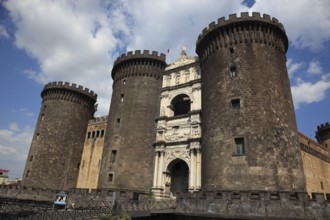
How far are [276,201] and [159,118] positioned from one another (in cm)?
1531

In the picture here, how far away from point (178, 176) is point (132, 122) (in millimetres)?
7526

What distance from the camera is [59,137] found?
114 feet

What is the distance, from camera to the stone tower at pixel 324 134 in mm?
44844

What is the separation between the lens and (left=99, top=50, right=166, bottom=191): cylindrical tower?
2686 cm

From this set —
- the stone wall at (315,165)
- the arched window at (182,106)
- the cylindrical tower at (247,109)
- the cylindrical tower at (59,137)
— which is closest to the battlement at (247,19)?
the cylindrical tower at (247,109)

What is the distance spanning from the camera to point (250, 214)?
52.3 ft

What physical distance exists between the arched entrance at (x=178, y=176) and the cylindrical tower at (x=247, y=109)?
184 inches

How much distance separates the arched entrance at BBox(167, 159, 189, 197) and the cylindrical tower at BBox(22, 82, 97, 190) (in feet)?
48.1

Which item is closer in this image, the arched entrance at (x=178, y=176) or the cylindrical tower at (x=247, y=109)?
the cylindrical tower at (x=247, y=109)

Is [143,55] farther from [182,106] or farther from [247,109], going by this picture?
[247,109]

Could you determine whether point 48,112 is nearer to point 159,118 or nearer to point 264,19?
point 159,118

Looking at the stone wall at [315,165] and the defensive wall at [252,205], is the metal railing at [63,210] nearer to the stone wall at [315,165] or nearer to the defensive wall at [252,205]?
the defensive wall at [252,205]

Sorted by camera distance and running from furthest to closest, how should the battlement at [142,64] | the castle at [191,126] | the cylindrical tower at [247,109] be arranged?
the battlement at [142,64]
the castle at [191,126]
the cylindrical tower at [247,109]

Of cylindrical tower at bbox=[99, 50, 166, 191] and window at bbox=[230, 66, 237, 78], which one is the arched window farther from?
window at bbox=[230, 66, 237, 78]
